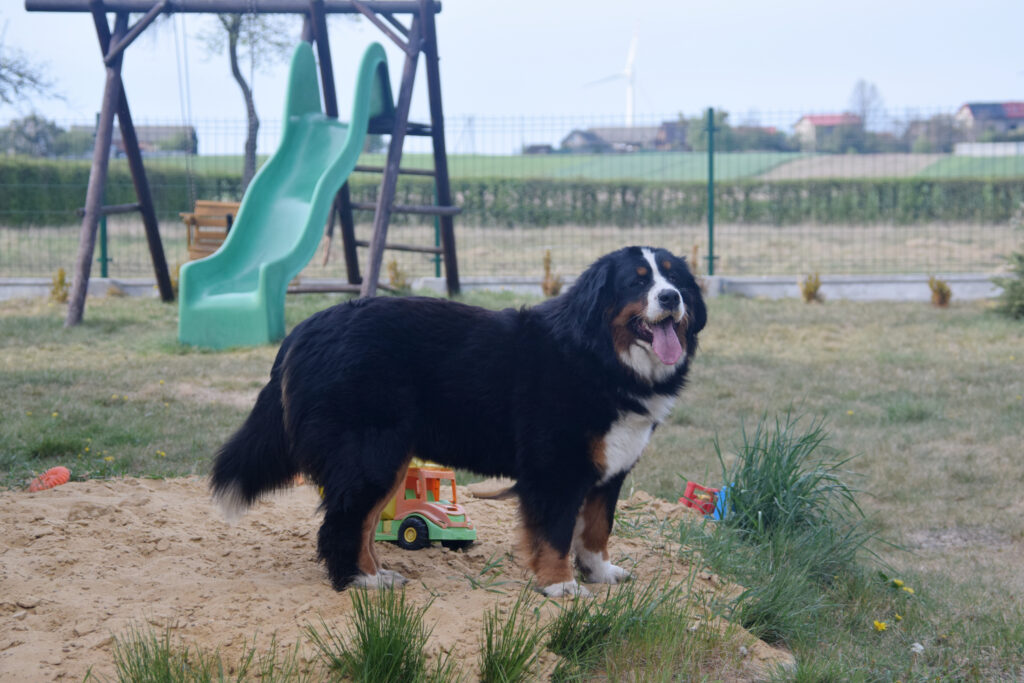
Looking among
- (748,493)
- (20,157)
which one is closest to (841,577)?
(748,493)

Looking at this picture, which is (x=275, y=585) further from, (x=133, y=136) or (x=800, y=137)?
(x=800, y=137)

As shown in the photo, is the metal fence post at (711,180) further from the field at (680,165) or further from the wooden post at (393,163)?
the wooden post at (393,163)

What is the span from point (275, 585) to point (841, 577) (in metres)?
2.61

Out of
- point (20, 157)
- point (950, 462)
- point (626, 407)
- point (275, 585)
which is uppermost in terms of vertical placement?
point (20, 157)

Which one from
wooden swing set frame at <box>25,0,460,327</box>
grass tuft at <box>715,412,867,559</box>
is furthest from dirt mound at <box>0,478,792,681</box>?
wooden swing set frame at <box>25,0,460,327</box>

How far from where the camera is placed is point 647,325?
3773 mm

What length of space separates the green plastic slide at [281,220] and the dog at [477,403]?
6.07m

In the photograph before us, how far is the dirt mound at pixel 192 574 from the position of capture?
311cm

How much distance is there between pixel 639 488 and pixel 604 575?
67.9 inches

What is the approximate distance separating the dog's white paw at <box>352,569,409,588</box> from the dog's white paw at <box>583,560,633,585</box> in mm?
808

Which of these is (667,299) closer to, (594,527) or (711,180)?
(594,527)

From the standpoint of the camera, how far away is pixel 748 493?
4.88 metres

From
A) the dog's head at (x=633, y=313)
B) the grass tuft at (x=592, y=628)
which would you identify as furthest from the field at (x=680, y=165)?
the grass tuft at (x=592, y=628)

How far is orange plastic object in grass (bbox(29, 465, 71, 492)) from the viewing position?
4871 millimetres
